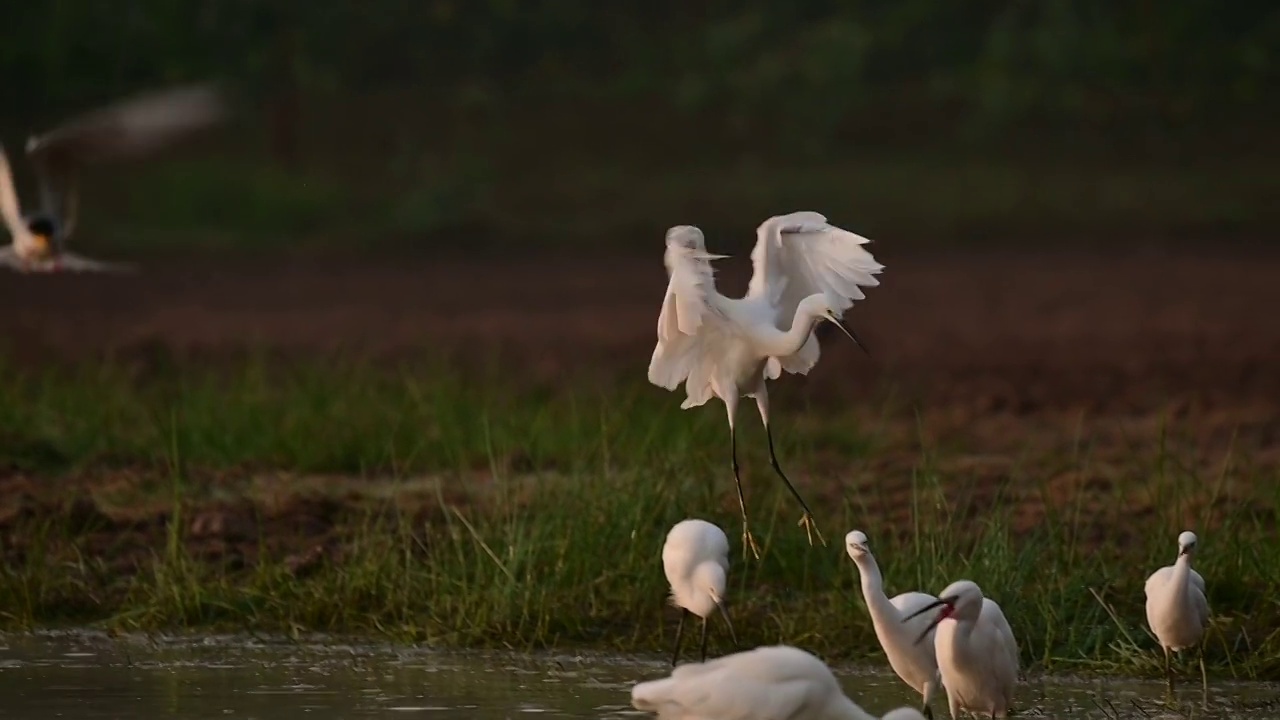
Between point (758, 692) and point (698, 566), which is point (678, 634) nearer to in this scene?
point (698, 566)

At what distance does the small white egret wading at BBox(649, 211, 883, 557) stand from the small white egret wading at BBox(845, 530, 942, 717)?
0.89 m

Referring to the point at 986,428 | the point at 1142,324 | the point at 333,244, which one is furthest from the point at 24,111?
the point at 986,428

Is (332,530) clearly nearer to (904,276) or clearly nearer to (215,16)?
(904,276)

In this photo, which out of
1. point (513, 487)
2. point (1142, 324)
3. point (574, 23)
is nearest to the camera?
point (513, 487)

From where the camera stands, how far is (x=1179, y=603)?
681cm

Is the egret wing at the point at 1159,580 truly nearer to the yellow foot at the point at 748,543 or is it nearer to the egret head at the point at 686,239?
the yellow foot at the point at 748,543

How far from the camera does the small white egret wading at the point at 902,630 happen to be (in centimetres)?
670

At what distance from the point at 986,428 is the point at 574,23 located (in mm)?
16832

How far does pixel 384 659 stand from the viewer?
7.76 meters

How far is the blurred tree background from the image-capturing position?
22688mm

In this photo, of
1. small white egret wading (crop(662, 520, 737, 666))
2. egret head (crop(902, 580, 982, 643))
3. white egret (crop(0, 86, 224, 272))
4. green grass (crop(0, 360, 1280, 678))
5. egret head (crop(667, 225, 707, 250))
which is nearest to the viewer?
egret head (crop(902, 580, 982, 643))

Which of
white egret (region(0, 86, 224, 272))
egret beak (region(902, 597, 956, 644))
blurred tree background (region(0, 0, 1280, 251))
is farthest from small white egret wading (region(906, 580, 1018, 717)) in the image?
blurred tree background (region(0, 0, 1280, 251))

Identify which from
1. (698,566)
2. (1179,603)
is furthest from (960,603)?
(698,566)

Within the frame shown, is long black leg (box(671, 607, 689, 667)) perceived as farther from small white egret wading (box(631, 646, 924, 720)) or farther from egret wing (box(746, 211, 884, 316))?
small white egret wading (box(631, 646, 924, 720))
